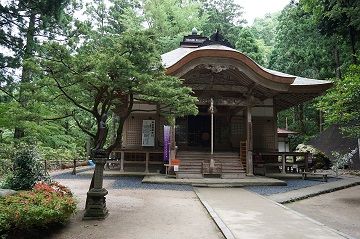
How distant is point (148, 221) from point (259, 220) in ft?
7.42

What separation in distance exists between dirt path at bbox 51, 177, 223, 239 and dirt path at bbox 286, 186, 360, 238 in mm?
2682

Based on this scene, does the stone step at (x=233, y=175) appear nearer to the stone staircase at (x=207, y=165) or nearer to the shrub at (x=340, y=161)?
the stone staircase at (x=207, y=165)

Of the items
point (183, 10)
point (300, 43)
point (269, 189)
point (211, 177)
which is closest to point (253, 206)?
point (269, 189)

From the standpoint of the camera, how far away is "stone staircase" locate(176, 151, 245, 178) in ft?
43.0

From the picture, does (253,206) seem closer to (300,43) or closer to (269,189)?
(269,189)

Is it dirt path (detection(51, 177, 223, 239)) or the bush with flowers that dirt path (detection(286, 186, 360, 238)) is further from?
the bush with flowers

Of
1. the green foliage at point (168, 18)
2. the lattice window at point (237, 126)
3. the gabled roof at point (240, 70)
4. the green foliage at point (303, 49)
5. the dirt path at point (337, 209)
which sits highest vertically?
the green foliage at point (168, 18)

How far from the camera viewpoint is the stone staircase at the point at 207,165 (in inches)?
516

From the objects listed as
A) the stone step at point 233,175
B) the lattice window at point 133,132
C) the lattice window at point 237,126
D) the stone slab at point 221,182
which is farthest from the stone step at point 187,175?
the lattice window at point 237,126

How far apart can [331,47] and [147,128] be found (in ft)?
48.6

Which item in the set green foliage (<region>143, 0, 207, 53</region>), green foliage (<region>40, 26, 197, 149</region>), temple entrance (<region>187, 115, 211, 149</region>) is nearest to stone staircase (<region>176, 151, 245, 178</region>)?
temple entrance (<region>187, 115, 211, 149</region>)

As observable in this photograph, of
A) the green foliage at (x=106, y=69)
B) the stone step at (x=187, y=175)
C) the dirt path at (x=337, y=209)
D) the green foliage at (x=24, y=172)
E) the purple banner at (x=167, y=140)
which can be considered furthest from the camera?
the purple banner at (x=167, y=140)

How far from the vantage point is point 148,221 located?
6219 mm

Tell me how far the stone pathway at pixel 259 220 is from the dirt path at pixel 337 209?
2.15 feet
